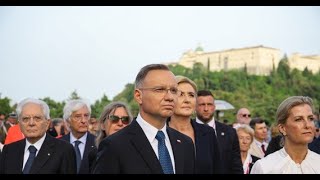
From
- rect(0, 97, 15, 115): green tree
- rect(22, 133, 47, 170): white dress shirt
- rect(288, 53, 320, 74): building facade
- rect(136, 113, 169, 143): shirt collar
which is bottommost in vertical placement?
rect(22, 133, 47, 170): white dress shirt

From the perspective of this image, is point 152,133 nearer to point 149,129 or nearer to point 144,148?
point 149,129

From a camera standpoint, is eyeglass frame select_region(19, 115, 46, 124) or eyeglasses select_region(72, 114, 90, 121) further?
eyeglasses select_region(72, 114, 90, 121)

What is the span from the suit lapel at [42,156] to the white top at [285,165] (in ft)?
6.51

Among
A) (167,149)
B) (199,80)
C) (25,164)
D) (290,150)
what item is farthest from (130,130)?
(199,80)

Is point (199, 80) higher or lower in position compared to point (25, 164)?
higher

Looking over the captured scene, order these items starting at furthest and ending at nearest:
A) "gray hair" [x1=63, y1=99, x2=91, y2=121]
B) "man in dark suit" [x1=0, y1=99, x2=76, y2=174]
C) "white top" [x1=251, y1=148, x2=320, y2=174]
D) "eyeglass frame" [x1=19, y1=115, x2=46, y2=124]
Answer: "gray hair" [x1=63, y1=99, x2=91, y2=121], "eyeglass frame" [x1=19, y1=115, x2=46, y2=124], "man in dark suit" [x1=0, y1=99, x2=76, y2=174], "white top" [x1=251, y1=148, x2=320, y2=174]

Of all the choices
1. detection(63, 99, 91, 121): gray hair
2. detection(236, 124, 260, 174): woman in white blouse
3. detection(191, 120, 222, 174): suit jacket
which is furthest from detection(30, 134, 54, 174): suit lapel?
detection(236, 124, 260, 174): woman in white blouse

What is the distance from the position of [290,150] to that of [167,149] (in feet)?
4.03

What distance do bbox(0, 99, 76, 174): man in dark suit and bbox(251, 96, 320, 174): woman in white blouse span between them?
1857 millimetres

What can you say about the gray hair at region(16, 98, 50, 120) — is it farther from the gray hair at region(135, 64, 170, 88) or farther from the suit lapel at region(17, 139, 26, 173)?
the gray hair at region(135, 64, 170, 88)

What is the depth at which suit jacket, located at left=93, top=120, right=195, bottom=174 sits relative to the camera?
4047 millimetres

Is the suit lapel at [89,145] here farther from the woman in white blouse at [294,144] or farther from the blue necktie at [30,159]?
the woman in white blouse at [294,144]

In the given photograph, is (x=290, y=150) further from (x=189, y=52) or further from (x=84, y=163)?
(x=189, y=52)
